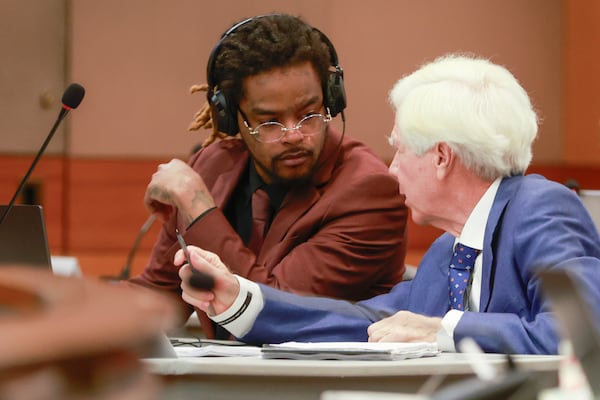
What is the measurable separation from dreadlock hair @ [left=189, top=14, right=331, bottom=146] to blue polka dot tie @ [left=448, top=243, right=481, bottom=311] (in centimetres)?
59

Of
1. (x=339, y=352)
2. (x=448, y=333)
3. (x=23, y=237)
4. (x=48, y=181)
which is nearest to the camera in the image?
(x=339, y=352)

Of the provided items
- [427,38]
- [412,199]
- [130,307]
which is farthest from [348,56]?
[130,307]

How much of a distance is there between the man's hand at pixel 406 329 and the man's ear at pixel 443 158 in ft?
1.05

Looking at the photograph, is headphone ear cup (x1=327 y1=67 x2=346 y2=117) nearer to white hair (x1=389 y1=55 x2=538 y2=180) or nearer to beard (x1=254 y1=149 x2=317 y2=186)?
beard (x1=254 y1=149 x2=317 y2=186)

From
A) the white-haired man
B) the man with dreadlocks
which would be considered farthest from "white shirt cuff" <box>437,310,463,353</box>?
the man with dreadlocks

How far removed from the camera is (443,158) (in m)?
1.79

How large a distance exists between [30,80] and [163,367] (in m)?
3.65

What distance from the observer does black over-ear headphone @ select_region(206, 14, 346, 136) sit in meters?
2.14

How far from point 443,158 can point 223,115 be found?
603 millimetres

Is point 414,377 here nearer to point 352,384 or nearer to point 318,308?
point 352,384

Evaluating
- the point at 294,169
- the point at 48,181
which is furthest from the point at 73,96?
the point at 48,181

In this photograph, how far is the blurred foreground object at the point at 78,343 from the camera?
0.81 ft

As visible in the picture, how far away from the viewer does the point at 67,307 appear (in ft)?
0.89

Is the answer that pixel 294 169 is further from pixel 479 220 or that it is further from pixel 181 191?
pixel 479 220
